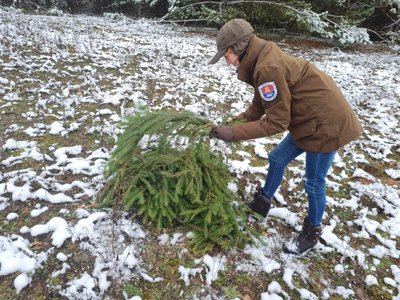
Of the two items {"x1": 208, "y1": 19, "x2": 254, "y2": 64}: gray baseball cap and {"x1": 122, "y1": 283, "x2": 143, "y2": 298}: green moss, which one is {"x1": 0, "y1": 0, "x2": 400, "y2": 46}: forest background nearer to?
{"x1": 208, "y1": 19, "x2": 254, "y2": 64}: gray baseball cap

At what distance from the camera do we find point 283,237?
12.3 feet

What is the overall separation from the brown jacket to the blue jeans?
0.16 m

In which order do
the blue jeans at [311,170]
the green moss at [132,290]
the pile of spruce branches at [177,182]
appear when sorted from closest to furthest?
the green moss at [132,290]
the blue jeans at [311,170]
the pile of spruce branches at [177,182]

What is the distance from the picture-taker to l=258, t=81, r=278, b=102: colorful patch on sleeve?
8.48 feet

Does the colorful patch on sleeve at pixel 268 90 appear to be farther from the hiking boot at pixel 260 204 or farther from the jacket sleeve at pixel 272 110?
the hiking boot at pixel 260 204

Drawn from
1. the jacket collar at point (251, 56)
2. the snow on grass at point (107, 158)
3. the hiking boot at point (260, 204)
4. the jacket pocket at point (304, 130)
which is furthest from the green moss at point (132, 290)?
the jacket collar at point (251, 56)

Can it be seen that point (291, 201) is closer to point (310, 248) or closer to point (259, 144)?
point (310, 248)

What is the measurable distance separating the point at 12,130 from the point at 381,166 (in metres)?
6.15

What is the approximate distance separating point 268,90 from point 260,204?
5.33ft

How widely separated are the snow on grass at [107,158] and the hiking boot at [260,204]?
0.64ft

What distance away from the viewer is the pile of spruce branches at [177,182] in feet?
10.3

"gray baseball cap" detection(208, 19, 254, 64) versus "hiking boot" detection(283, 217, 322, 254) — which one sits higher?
"gray baseball cap" detection(208, 19, 254, 64)

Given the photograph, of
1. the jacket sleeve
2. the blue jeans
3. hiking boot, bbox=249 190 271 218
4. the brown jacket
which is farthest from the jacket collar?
hiking boot, bbox=249 190 271 218

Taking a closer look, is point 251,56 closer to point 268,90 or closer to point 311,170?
point 268,90
